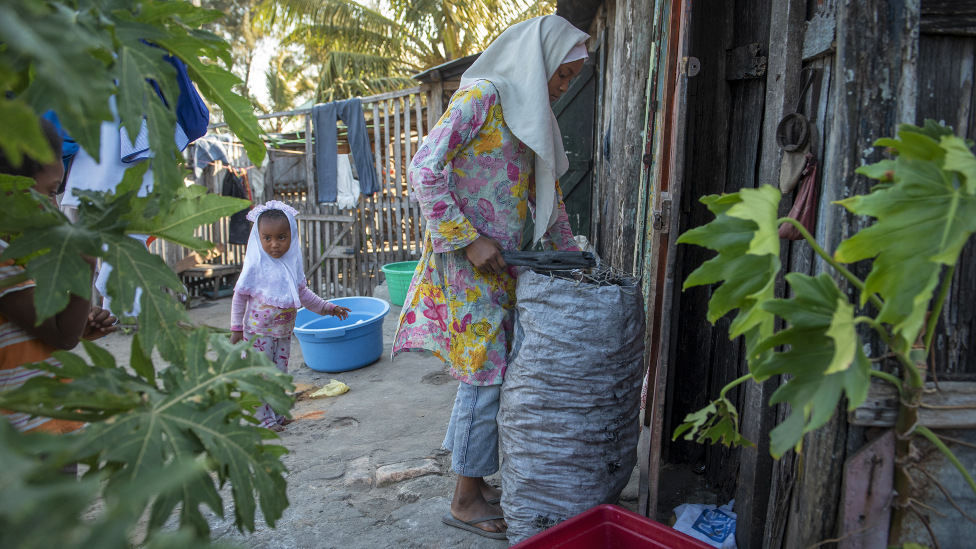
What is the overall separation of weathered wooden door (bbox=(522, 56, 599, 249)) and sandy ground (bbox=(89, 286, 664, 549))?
1.98m

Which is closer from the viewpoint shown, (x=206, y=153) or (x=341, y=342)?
(x=341, y=342)

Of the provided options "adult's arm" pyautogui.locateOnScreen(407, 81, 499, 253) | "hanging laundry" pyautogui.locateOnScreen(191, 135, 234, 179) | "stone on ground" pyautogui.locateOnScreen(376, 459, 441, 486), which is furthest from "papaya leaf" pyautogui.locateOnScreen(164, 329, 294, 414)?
"hanging laundry" pyautogui.locateOnScreen(191, 135, 234, 179)

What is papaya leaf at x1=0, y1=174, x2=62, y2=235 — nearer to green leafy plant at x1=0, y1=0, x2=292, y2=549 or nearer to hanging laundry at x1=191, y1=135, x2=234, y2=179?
green leafy plant at x1=0, y1=0, x2=292, y2=549

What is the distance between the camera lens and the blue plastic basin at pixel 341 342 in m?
4.25

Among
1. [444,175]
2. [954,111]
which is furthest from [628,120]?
[954,111]

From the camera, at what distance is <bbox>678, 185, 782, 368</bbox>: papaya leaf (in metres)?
0.85

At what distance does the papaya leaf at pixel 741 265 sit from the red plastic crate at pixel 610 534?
878 mm

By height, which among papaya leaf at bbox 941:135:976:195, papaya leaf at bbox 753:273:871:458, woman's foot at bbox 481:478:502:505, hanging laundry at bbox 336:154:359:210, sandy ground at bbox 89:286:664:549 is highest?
hanging laundry at bbox 336:154:359:210

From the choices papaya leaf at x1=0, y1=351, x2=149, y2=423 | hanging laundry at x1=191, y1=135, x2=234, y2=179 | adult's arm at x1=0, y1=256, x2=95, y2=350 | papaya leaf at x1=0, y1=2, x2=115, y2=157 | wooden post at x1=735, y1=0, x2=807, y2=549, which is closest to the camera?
papaya leaf at x1=0, y1=2, x2=115, y2=157

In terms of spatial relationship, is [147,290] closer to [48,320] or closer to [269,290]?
[48,320]

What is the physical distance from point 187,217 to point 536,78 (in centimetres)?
150

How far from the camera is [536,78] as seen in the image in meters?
2.10

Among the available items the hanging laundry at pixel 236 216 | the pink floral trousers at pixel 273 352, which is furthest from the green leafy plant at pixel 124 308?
the hanging laundry at pixel 236 216

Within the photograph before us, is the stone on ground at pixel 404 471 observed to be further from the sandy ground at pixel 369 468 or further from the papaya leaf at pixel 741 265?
the papaya leaf at pixel 741 265
